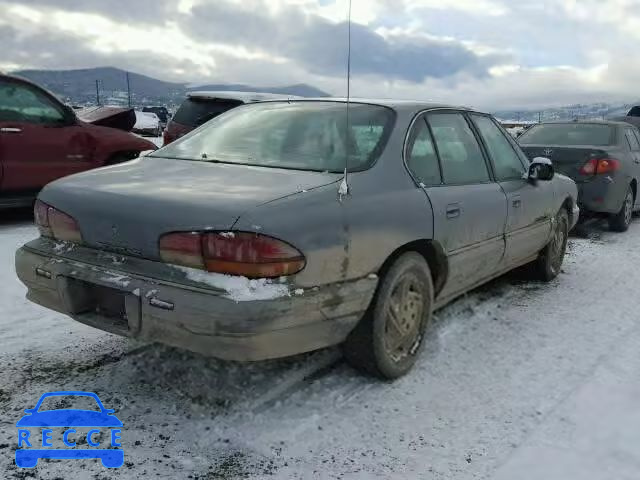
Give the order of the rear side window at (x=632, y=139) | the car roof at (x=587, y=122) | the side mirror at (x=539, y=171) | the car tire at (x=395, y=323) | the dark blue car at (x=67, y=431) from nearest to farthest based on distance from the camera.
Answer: the dark blue car at (x=67, y=431), the car tire at (x=395, y=323), the side mirror at (x=539, y=171), the car roof at (x=587, y=122), the rear side window at (x=632, y=139)

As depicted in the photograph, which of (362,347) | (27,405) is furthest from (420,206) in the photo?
(27,405)

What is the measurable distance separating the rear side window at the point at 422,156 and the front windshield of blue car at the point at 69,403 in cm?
204

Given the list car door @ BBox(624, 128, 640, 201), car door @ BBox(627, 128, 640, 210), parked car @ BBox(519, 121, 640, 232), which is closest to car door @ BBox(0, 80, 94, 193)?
parked car @ BBox(519, 121, 640, 232)

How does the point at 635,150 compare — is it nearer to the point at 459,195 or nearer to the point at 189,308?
the point at 459,195

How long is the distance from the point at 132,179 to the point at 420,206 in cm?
151

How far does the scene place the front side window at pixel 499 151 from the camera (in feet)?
13.8

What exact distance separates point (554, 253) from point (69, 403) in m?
4.18

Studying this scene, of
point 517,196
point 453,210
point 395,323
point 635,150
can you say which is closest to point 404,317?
point 395,323

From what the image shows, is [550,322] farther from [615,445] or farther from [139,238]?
[139,238]

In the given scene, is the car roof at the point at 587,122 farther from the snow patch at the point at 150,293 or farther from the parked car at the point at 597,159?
the snow patch at the point at 150,293

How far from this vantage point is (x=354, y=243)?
271 centimetres

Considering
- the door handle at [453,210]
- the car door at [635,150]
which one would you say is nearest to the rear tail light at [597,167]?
the car door at [635,150]

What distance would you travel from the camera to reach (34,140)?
658 centimetres

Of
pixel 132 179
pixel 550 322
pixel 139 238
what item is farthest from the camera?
pixel 550 322
